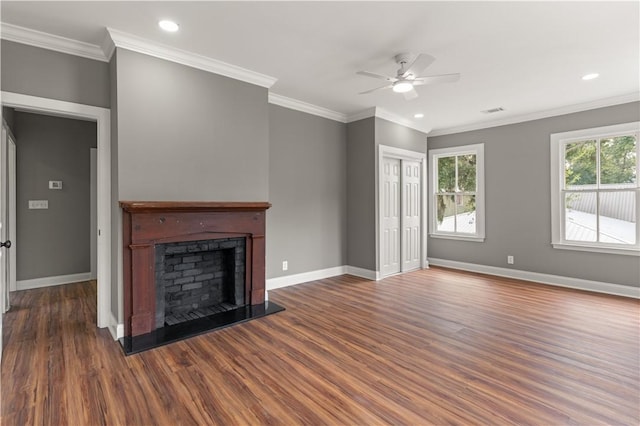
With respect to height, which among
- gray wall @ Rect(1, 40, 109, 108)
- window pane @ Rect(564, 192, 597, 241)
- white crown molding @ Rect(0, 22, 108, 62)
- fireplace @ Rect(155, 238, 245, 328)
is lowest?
fireplace @ Rect(155, 238, 245, 328)

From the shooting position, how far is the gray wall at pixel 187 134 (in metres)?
2.98

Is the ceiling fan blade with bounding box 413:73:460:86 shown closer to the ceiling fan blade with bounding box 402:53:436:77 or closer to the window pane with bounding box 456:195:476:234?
the ceiling fan blade with bounding box 402:53:436:77

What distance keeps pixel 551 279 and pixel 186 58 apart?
600 centimetres

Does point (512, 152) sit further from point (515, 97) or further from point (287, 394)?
point (287, 394)

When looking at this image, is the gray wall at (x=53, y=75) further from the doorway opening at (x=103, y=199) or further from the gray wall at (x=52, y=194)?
the gray wall at (x=52, y=194)

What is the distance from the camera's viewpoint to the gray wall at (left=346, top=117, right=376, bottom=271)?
5230mm

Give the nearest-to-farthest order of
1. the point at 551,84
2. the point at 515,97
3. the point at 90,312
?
the point at 90,312 → the point at 551,84 → the point at 515,97

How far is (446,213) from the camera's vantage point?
640 cm

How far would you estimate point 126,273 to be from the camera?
2916mm

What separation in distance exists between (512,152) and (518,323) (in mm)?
3316

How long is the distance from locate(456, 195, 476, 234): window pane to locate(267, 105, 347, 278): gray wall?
236cm

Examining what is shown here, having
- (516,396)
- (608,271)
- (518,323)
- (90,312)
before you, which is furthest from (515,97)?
(90,312)

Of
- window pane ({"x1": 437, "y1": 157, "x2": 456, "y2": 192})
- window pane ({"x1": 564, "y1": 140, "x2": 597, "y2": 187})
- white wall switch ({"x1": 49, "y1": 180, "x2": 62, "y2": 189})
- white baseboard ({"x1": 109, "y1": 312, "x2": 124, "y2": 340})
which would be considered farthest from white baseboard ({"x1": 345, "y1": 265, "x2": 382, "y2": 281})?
white wall switch ({"x1": 49, "y1": 180, "x2": 62, "y2": 189})

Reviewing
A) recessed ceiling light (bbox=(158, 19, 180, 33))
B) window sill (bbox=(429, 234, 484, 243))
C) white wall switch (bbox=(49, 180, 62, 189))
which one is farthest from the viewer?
window sill (bbox=(429, 234, 484, 243))
